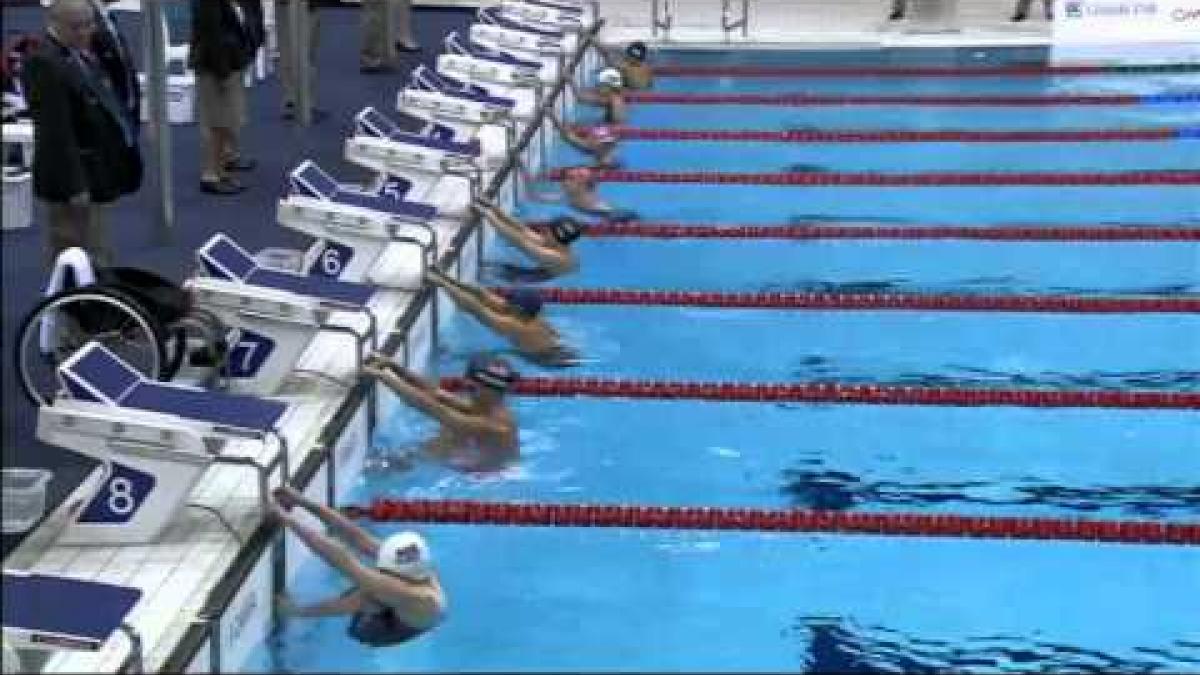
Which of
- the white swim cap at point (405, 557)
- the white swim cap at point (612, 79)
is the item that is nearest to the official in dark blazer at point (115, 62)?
the white swim cap at point (405, 557)

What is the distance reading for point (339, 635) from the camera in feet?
16.3

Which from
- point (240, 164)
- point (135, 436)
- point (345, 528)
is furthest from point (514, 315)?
point (240, 164)

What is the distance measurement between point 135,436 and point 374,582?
0.80 m

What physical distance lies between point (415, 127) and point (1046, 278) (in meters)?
3.94

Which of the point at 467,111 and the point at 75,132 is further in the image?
the point at 467,111

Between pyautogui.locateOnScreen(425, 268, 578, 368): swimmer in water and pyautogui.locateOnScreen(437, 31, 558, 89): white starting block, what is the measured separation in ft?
14.0

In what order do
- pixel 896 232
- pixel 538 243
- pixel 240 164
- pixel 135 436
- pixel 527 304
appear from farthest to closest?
pixel 240 164 < pixel 896 232 < pixel 538 243 < pixel 527 304 < pixel 135 436

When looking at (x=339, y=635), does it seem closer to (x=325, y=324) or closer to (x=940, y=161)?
(x=325, y=324)

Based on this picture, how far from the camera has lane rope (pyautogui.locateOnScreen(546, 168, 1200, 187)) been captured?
10500 millimetres

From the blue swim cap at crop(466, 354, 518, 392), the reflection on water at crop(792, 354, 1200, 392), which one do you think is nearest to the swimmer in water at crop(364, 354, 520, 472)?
the blue swim cap at crop(466, 354, 518, 392)

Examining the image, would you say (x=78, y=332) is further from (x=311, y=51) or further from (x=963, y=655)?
(x=311, y=51)

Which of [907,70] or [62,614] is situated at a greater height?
[907,70]

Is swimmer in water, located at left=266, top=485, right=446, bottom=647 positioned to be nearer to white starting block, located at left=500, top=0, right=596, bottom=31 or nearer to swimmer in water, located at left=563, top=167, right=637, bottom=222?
swimmer in water, located at left=563, top=167, right=637, bottom=222

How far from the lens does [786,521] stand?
18.9 ft
